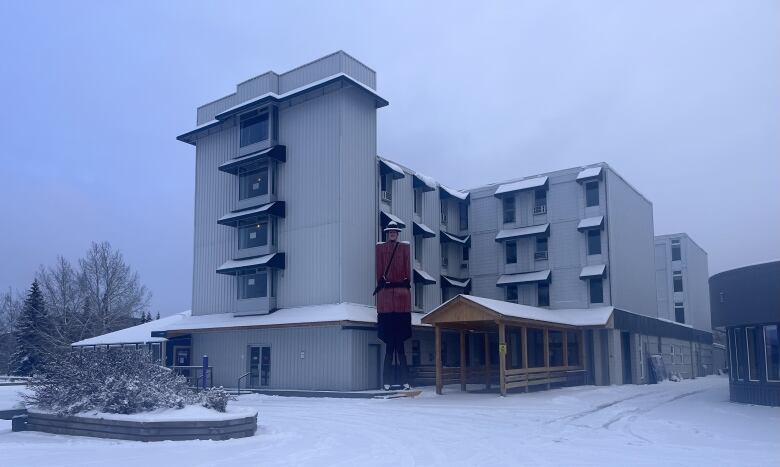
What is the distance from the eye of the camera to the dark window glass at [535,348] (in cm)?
4206

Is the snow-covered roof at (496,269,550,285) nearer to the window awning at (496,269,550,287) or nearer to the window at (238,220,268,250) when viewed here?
the window awning at (496,269,550,287)

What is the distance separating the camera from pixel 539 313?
35344 millimetres

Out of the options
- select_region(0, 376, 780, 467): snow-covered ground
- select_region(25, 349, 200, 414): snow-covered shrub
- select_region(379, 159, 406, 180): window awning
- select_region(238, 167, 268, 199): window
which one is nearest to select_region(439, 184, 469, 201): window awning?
select_region(379, 159, 406, 180): window awning

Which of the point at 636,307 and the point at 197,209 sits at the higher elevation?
the point at 197,209

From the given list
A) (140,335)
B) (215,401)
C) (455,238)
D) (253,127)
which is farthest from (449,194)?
(215,401)

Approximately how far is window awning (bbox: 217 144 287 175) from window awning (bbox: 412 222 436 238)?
856 centimetres

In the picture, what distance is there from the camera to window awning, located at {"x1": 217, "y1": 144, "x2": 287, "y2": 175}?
36.2 metres

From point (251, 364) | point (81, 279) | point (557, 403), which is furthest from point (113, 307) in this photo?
point (557, 403)

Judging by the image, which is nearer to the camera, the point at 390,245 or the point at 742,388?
the point at 742,388

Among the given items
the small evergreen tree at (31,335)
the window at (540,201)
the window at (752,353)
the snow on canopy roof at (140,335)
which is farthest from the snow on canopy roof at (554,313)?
the small evergreen tree at (31,335)

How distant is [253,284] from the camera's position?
36969 mm

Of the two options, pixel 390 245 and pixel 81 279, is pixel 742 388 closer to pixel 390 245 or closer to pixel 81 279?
pixel 390 245

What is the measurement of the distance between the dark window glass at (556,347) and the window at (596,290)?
2867 millimetres

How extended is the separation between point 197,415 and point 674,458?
9400 mm
